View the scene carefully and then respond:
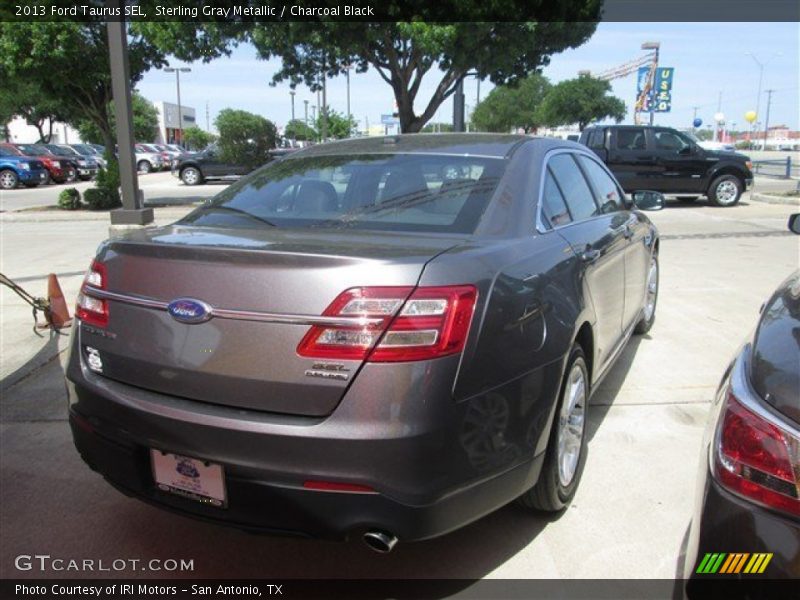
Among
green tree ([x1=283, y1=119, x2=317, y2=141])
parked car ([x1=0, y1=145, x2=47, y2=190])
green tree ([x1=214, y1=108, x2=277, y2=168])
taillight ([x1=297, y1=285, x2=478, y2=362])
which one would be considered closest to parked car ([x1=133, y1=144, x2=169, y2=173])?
parked car ([x1=0, y1=145, x2=47, y2=190])

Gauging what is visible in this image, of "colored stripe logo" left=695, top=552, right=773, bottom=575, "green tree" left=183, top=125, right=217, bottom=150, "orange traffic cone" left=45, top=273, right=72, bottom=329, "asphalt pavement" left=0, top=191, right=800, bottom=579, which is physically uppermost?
"green tree" left=183, top=125, right=217, bottom=150

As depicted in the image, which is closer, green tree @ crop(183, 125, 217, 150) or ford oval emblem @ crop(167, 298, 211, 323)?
ford oval emblem @ crop(167, 298, 211, 323)

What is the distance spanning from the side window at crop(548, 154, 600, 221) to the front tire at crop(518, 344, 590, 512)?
86cm

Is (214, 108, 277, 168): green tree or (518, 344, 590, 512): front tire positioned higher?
(214, 108, 277, 168): green tree

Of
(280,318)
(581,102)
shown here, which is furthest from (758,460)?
(581,102)

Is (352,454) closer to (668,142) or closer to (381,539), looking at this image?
(381,539)

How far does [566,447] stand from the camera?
3029 mm

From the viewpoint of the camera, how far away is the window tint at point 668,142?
16609 mm

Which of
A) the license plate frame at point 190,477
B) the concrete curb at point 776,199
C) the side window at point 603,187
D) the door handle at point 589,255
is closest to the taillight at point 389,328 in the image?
the license plate frame at point 190,477

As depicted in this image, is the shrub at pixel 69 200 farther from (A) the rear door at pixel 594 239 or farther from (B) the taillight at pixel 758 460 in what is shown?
(B) the taillight at pixel 758 460

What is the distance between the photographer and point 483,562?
273 centimetres

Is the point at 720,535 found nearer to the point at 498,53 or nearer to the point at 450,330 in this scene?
the point at 450,330

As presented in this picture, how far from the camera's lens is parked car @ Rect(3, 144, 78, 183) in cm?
2855

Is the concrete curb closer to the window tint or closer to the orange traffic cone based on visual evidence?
the window tint
